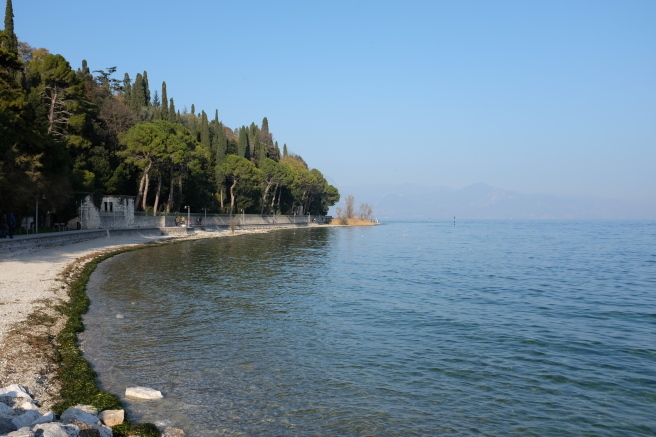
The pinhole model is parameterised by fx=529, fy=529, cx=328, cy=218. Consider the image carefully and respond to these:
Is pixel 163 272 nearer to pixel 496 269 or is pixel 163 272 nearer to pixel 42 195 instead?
pixel 42 195

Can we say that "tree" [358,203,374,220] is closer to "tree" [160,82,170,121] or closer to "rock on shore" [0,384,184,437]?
"tree" [160,82,170,121]

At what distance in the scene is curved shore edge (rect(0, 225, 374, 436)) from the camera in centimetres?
1023

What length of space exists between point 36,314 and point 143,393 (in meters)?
7.95

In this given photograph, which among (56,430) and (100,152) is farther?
(100,152)

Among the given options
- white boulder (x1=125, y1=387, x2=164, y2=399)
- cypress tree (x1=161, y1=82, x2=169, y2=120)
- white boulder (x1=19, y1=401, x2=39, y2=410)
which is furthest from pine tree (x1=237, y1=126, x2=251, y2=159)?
white boulder (x1=19, y1=401, x2=39, y2=410)

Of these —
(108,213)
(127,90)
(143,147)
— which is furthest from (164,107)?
(108,213)

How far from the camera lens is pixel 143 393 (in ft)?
34.5

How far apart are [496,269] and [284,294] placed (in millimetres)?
20288

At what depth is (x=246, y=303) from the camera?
2184cm

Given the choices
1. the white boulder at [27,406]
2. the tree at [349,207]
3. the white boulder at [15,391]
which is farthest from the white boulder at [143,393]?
the tree at [349,207]

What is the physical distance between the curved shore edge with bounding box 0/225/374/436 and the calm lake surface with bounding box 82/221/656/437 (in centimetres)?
58

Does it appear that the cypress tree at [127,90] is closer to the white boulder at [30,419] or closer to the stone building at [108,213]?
the stone building at [108,213]

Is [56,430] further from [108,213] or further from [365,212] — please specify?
[365,212]

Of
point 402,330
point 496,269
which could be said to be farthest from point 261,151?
point 402,330
